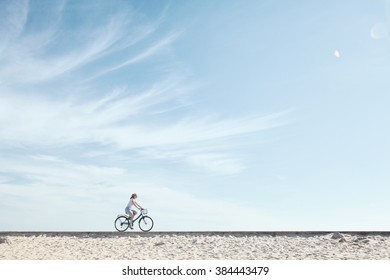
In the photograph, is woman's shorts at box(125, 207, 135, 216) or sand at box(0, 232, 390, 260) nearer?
sand at box(0, 232, 390, 260)

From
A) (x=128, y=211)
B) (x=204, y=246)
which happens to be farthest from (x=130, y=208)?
(x=204, y=246)

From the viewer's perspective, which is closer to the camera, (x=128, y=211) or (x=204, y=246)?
(x=204, y=246)

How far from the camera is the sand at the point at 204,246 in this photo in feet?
49.6

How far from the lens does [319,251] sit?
15250mm

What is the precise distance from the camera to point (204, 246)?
16406 mm

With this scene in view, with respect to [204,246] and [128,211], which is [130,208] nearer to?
[128,211]

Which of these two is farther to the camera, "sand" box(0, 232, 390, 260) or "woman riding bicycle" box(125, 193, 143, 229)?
"woman riding bicycle" box(125, 193, 143, 229)

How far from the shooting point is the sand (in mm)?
15109

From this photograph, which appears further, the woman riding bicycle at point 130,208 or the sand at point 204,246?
the woman riding bicycle at point 130,208

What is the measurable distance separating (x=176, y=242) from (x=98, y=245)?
3.14 m
